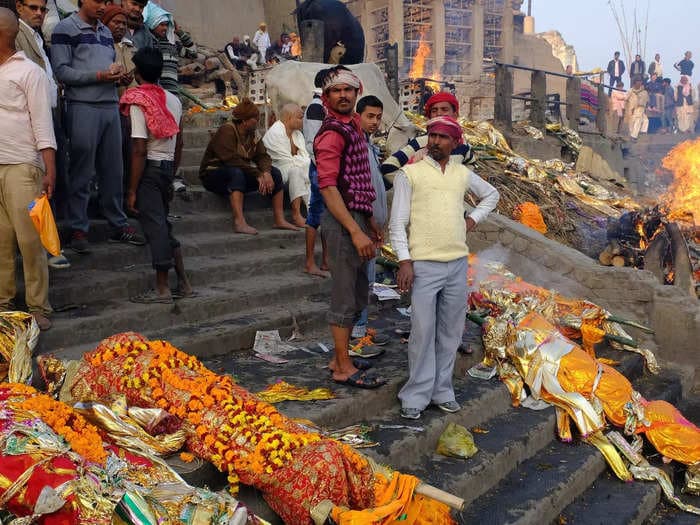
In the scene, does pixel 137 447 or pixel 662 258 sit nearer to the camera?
pixel 137 447

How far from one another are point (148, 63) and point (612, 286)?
494 centimetres

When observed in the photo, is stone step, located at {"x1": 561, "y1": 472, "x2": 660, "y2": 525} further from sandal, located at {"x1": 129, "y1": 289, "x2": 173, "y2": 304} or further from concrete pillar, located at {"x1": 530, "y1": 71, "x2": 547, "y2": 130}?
concrete pillar, located at {"x1": 530, "y1": 71, "x2": 547, "y2": 130}

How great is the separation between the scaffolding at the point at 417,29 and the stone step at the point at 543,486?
26.3m

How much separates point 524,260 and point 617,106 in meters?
18.9

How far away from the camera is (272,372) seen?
4.45m

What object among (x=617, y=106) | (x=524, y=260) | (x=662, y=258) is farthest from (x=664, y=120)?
(x=524, y=260)

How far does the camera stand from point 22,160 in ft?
13.5

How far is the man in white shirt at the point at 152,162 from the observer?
15.9 feet

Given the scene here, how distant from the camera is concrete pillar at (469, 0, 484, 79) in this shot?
30516 mm

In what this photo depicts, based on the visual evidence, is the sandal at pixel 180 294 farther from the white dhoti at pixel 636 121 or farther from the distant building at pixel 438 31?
the distant building at pixel 438 31

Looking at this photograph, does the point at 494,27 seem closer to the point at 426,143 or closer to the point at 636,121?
the point at 636,121

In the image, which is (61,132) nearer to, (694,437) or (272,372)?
(272,372)

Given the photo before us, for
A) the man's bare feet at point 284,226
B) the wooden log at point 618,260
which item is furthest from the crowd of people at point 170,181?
the wooden log at point 618,260

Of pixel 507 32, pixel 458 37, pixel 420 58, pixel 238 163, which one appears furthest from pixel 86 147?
pixel 507 32
